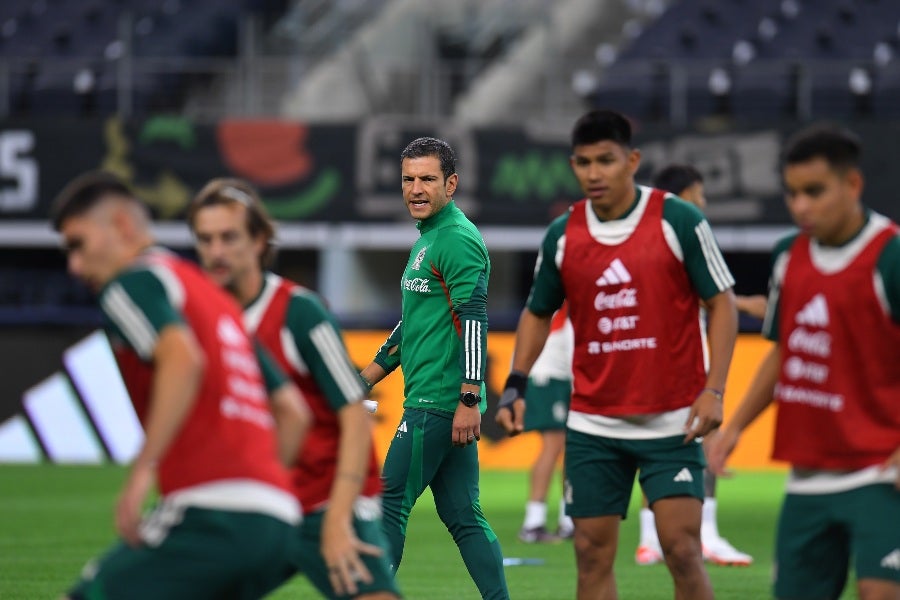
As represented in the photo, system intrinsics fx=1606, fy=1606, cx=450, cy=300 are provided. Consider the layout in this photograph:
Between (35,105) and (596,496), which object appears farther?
(35,105)

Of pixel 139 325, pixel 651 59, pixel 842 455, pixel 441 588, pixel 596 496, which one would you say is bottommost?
pixel 441 588

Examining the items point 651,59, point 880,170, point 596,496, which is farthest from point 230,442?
point 651,59

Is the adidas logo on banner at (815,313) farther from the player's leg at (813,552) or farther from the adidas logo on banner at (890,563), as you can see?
the adidas logo on banner at (890,563)

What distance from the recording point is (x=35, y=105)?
81.5 feet

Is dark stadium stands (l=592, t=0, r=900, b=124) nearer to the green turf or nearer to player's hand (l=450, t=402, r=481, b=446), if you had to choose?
the green turf

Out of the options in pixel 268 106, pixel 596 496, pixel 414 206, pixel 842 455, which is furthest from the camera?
pixel 268 106

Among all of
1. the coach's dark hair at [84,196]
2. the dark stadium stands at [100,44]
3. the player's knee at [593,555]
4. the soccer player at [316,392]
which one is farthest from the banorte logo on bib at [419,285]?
the dark stadium stands at [100,44]

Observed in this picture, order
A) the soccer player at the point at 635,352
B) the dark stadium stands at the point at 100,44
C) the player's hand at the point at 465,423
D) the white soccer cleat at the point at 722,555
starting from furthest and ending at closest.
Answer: the dark stadium stands at the point at 100,44 → the white soccer cleat at the point at 722,555 → the player's hand at the point at 465,423 → the soccer player at the point at 635,352

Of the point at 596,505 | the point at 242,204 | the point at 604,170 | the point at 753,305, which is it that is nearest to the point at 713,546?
the point at 753,305

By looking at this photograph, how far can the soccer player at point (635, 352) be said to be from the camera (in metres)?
6.86

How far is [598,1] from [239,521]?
76.8ft

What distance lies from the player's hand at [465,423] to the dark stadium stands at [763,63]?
15.1 m

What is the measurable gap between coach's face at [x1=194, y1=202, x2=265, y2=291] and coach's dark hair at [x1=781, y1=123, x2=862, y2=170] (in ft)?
6.06

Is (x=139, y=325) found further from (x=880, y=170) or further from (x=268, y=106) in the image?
(x=268, y=106)
